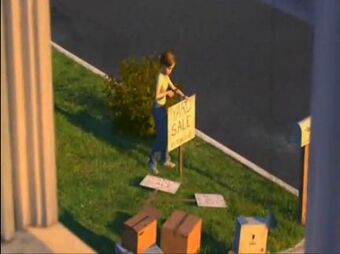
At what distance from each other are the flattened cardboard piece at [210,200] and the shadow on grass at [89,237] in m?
1.08

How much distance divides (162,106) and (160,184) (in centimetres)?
73

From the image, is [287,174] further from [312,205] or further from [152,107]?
[312,205]

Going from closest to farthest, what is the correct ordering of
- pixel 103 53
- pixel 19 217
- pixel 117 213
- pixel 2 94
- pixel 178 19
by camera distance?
pixel 2 94 → pixel 19 217 → pixel 117 213 → pixel 103 53 → pixel 178 19

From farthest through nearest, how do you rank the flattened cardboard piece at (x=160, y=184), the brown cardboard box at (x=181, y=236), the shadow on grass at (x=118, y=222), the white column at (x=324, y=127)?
1. the flattened cardboard piece at (x=160, y=184)
2. the shadow on grass at (x=118, y=222)
3. the brown cardboard box at (x=181, y=236)
4. the white column at (x=324, y=127)

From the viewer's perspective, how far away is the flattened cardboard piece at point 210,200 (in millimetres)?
10305

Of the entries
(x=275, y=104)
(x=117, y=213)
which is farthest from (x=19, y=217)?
(x=275, y=104)

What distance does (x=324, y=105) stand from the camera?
12.9 feet

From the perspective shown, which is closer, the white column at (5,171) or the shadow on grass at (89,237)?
the white column at (5,171)

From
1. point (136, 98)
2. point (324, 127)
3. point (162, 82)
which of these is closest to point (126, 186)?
point (162, 82)

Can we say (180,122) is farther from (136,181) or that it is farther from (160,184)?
(136,181)

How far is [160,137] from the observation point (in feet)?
35.2

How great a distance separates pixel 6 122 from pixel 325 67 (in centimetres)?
192

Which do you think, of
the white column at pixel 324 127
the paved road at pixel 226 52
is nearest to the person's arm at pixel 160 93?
the paved road at pixel 226 52

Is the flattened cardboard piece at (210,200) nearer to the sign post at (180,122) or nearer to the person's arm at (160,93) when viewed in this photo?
the sign post at (180,122)
